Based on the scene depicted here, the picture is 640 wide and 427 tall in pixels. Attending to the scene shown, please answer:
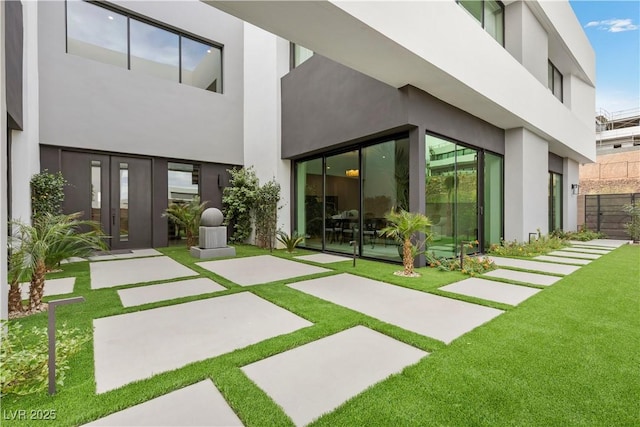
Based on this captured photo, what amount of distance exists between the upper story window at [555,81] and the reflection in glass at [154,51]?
12.4 m

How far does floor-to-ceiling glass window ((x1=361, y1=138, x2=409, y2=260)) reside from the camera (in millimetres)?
5758

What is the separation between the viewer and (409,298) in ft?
11.5

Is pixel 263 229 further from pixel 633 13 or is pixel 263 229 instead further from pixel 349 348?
pixel 633 13

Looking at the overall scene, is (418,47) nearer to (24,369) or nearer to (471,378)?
(471,378)

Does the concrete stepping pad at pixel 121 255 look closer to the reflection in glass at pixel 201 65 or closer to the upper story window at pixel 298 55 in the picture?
the reflection in glass at pixel 201 65

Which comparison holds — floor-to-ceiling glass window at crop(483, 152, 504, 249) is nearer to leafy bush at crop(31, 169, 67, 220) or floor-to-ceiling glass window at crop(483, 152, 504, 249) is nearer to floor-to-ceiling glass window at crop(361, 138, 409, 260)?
floor-to-ceiling glass window at crop(361, 138, 409, 260)

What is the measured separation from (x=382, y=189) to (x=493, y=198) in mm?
3639

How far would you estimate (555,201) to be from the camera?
36.8ft

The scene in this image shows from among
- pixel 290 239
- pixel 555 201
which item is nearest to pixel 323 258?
pixel 290 239

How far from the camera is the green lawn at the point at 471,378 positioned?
1493 millimetres

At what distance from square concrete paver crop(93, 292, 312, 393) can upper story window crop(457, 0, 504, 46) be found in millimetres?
7423

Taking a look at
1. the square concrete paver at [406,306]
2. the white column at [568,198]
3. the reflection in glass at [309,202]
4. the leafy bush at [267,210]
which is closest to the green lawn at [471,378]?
the square concrete paver at [406,306]

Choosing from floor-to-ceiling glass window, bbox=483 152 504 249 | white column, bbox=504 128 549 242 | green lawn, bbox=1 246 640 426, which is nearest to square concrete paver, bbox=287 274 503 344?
green lawn, bbox=1 246 640 426

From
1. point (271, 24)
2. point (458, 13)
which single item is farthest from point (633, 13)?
point (271, 24)
